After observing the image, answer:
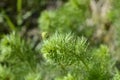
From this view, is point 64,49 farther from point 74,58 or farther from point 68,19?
point 68,19

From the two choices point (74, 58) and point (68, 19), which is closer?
point (74, 58)

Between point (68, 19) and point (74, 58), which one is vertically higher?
point (68, 19)

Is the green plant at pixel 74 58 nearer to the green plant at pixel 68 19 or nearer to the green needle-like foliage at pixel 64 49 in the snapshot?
the green needle-like foliage at pixel 64 49

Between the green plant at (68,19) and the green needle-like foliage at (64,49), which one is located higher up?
the green plant at (68,19)

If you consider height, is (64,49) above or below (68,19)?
below

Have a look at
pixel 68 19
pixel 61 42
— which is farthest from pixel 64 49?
pixel 68 19

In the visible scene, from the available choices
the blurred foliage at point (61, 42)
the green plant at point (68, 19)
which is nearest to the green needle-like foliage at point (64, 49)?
the blurred foliage at point (61, 42)

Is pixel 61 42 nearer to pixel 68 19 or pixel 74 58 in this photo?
pixel 74 58

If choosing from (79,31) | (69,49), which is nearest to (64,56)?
(69,49)

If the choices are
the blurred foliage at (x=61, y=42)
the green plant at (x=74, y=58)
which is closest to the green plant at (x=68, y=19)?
the blurred foliage at (x=61, y=42)

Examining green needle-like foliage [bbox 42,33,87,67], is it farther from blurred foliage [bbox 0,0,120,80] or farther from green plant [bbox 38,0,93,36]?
green plant [bbox 38,0,93,36]

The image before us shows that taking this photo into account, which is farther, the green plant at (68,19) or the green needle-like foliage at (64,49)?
the green plant at (68,19)

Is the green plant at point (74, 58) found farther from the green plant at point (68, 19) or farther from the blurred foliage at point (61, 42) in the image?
the green plant at point (68, 19)
